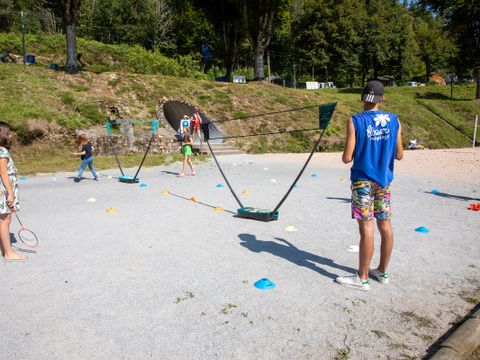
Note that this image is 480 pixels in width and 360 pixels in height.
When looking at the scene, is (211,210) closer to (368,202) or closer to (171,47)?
(368,202)

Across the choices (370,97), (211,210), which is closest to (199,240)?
(211,210)

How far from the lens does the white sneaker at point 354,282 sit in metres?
4.11

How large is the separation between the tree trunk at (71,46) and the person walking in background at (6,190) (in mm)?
19604

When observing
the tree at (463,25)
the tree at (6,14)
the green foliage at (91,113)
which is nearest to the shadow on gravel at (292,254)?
the green foliage at (91,113)

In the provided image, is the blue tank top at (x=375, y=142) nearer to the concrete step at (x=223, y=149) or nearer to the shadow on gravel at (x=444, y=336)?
the shadow on gravel at (x=444, y=336)

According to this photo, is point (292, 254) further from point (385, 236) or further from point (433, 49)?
point (433, 49)

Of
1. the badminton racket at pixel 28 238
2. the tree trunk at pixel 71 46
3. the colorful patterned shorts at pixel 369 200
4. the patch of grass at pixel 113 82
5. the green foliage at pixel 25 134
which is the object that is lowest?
the badminton racket at pixel 28 238

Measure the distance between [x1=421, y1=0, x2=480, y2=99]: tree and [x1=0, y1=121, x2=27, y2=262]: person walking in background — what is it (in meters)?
43.7

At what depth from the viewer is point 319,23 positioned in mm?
56406

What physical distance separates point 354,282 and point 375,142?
1504 mm

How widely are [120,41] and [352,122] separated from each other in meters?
68.9

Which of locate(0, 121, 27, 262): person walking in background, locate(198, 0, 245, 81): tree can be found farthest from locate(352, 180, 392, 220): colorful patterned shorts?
locate(198, 0, 245, 81): tree

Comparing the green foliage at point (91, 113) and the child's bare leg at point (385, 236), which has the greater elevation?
the green foliage at point (91, 113)

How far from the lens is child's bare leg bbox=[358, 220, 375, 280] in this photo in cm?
394
